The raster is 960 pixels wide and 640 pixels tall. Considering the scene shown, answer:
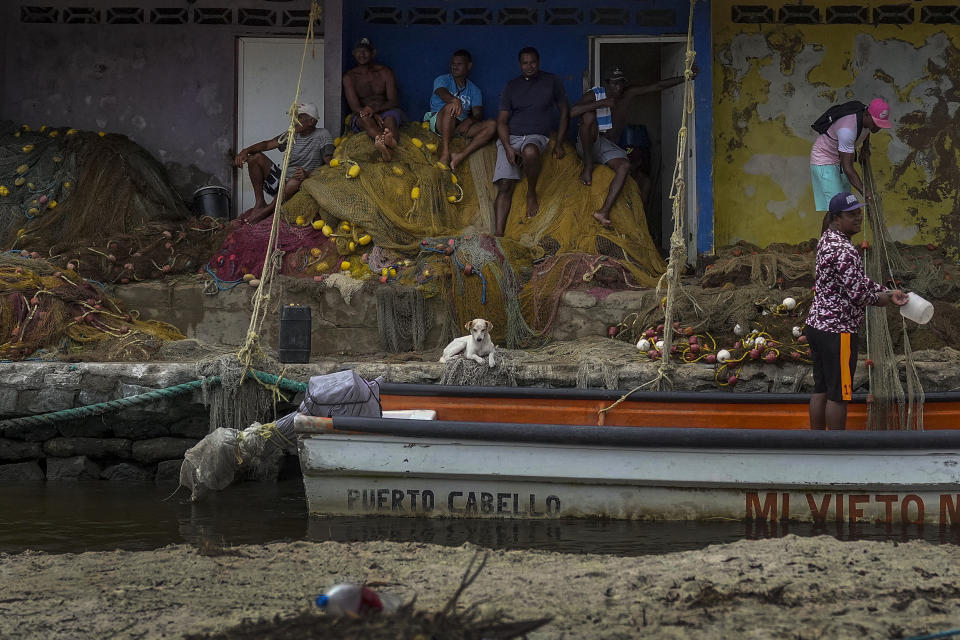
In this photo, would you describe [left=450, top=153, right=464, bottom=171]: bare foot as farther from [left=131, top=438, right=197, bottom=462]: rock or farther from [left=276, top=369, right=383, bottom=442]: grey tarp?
[left=276, top=369, right=383, bottom=442]: grey tarp

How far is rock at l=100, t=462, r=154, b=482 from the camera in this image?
8.13m

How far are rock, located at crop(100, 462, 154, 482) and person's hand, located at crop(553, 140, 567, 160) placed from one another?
5.15 meters

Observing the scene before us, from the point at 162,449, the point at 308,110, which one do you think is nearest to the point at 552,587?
the point at 162,449

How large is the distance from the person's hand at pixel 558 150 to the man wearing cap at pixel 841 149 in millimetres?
2625

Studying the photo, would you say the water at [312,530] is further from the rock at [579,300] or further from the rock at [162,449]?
the rock at [579,300]

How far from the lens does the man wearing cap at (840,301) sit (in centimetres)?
651

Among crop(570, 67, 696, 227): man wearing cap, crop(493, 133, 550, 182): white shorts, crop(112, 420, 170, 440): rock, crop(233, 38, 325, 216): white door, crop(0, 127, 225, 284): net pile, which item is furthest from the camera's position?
crop(233, 38, 325, 216): white door

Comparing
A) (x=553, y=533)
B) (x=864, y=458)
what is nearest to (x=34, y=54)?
(x=553, y=533)

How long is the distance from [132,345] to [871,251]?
5701 mm

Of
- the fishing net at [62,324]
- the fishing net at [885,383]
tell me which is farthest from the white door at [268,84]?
the fishing net at [885,383]

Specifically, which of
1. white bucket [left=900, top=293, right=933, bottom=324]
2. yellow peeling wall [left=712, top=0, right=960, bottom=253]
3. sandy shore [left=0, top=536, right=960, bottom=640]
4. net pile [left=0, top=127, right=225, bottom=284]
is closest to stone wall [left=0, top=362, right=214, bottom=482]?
net pile [left=0, top=127, right=225, bottom=284]

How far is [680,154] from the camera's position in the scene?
7.68 metres

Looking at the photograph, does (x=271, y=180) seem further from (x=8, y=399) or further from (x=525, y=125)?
(x=8, y=399)

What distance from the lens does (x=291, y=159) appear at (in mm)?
10953
